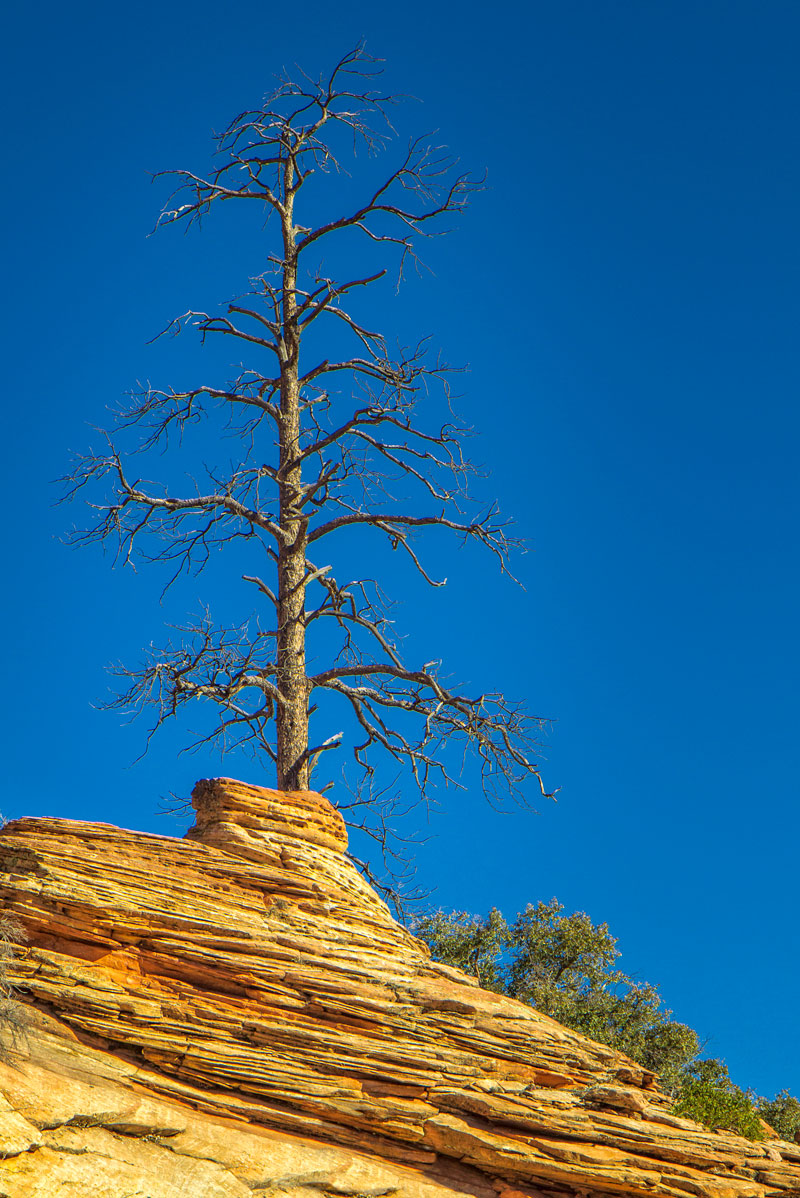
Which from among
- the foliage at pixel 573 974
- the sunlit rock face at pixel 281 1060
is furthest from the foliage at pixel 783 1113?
the sunlit rock face at pixel 281 1060

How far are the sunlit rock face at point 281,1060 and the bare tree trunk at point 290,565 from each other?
154 inches

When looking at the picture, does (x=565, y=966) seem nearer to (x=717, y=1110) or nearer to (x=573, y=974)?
(x=573, y=974)

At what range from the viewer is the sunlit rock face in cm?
856

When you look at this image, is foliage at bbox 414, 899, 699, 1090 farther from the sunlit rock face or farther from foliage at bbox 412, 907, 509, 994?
the sunlit rock face

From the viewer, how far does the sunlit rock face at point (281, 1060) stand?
28.1ft

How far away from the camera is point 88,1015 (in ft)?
31.7

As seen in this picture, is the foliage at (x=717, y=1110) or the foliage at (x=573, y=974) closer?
the foliage at (x=717, y=1110)

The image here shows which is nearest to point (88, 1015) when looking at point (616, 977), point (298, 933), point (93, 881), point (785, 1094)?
point (93, 881)

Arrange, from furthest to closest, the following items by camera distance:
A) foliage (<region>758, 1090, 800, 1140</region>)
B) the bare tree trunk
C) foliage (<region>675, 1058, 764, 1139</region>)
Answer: foliage (<region>758, 1090, 800, 1140</region>) → the bare tree trunk → foliage (<region>675, 1058, 764, 1139</region>)

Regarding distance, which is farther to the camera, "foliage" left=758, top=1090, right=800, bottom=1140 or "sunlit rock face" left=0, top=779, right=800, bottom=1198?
"foliage" left=758, top=1090, right=800, bottom=1140

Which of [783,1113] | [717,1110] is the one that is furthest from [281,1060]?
[783,1113]

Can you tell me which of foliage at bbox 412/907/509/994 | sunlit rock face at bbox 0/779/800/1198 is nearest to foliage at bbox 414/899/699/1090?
foliage at bbox 412/907/509/994

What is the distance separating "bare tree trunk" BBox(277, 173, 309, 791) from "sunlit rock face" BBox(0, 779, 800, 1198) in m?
3.92

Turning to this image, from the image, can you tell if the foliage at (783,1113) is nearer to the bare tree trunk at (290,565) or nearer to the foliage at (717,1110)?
the foliage at (717,1110)
